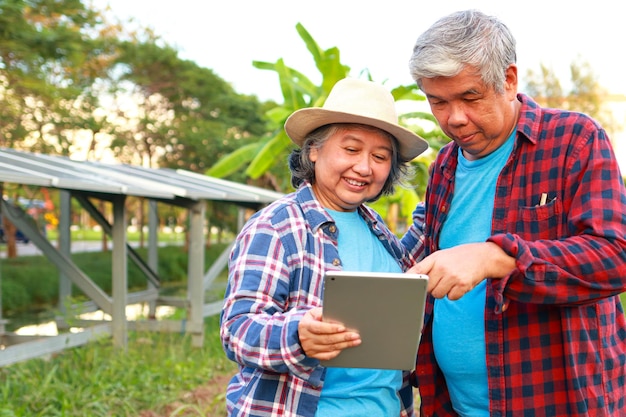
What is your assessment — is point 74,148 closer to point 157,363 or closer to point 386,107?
point 157,363

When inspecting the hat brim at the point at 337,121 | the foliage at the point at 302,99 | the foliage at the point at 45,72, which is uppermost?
the foliage at the point at 45,72

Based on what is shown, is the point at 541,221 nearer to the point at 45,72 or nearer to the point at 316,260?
the point at 316,260

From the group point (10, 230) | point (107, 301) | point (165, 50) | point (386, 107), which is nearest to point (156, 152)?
point (165, 50)

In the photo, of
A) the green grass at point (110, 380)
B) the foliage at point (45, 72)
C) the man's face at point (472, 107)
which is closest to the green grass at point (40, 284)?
the foliage at point (45, 72)

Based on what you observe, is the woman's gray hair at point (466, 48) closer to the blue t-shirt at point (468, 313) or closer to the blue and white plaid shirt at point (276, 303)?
the blue t-shirt at point (468, 313)

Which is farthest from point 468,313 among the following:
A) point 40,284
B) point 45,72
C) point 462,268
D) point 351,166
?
point 40,284

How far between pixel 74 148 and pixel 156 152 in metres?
4.08

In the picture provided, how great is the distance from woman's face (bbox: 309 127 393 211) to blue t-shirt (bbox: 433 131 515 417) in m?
0.28

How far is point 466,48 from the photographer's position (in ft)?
6.08

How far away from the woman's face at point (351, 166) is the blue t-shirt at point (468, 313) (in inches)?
11.0

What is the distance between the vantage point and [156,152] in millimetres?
21719

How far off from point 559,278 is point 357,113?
80cm

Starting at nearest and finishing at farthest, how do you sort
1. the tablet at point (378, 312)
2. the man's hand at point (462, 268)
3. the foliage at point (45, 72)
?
the tablet at point (378, 312), the man's hand at point (462, 268), the foliage at point (45, 72)

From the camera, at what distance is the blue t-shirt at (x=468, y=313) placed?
2033 mm
